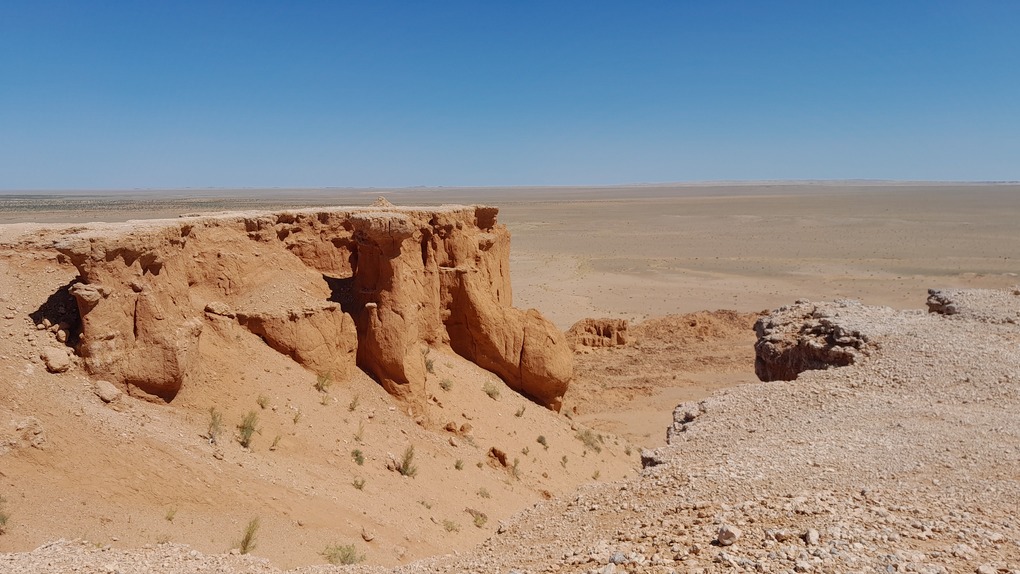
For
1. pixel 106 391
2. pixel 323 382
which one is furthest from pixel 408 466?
pixel 106 391

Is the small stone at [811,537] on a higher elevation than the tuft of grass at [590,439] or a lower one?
higher

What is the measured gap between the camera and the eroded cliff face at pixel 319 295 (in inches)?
367

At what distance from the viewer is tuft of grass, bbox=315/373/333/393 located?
39.7ft

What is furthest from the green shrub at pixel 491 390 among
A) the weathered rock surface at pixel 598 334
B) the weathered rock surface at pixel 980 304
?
the weathered rock surface at pixel 598 334

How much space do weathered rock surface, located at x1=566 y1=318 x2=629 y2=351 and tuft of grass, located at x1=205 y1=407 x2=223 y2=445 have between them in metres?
18.8

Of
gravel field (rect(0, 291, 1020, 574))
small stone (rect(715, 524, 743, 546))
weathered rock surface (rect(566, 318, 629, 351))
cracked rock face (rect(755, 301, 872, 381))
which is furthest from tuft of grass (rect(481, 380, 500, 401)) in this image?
weathered rock surface (rect(566, 318, 629, 351))

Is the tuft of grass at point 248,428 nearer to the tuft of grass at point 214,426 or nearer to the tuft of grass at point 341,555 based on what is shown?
the tuft of grass at point 214,426

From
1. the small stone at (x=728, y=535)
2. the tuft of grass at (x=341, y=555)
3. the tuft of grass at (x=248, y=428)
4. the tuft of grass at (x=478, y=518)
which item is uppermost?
the small stone at (x=728, y=535)

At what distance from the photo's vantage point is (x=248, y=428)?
397 inches

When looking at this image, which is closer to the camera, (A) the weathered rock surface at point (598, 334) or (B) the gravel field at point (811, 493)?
(B) the gravel field at point (811, 493)

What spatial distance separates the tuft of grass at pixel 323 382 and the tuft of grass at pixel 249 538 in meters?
3.91

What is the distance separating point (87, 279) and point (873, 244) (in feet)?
221

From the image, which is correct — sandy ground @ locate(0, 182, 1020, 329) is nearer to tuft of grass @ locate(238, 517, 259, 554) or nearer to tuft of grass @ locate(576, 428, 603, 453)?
tuft of grass @ locate(576, 428, 603, 453)

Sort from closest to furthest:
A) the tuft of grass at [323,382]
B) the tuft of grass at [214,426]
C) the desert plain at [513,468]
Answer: the desert plain at [513,468] < the tuft of grass at [214,426] < the tuft of grass at [323,382]
